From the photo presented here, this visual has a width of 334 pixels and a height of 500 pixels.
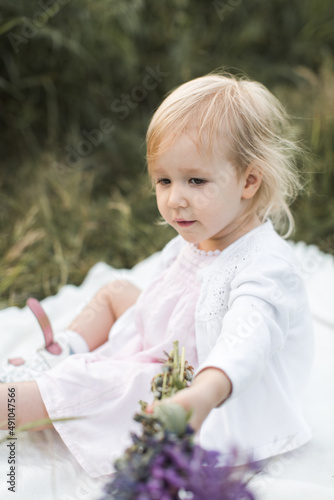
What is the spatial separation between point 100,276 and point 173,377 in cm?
165

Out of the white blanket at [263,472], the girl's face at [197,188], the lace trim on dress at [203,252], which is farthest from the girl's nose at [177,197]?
the white blanket at [263,472]

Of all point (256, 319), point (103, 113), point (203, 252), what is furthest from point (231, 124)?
point (103, 113)

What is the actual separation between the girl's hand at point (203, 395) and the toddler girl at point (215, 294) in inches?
8.7

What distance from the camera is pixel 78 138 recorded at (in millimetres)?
3523

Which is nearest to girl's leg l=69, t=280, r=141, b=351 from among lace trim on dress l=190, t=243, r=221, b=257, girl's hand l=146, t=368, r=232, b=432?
lace trim on dress l=190, t=243, r=221, b=257

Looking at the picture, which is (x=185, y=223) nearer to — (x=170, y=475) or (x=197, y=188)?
(x=197, y=188)

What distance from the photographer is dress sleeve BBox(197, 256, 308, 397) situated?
3.24 ft

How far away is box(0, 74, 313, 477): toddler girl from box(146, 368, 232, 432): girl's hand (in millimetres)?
220

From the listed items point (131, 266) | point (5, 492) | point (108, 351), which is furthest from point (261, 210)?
point (131, 266)

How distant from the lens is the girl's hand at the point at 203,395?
0.84m

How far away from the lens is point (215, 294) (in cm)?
129

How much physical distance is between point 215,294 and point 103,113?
2.70m

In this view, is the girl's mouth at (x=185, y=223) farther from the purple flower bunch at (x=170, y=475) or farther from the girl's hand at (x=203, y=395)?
the purple flower bunch at (x=170, y=475)

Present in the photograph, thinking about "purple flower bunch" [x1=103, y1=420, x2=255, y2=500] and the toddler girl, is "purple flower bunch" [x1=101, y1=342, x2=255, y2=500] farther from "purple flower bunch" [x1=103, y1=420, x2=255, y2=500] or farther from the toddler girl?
the toddler girl
